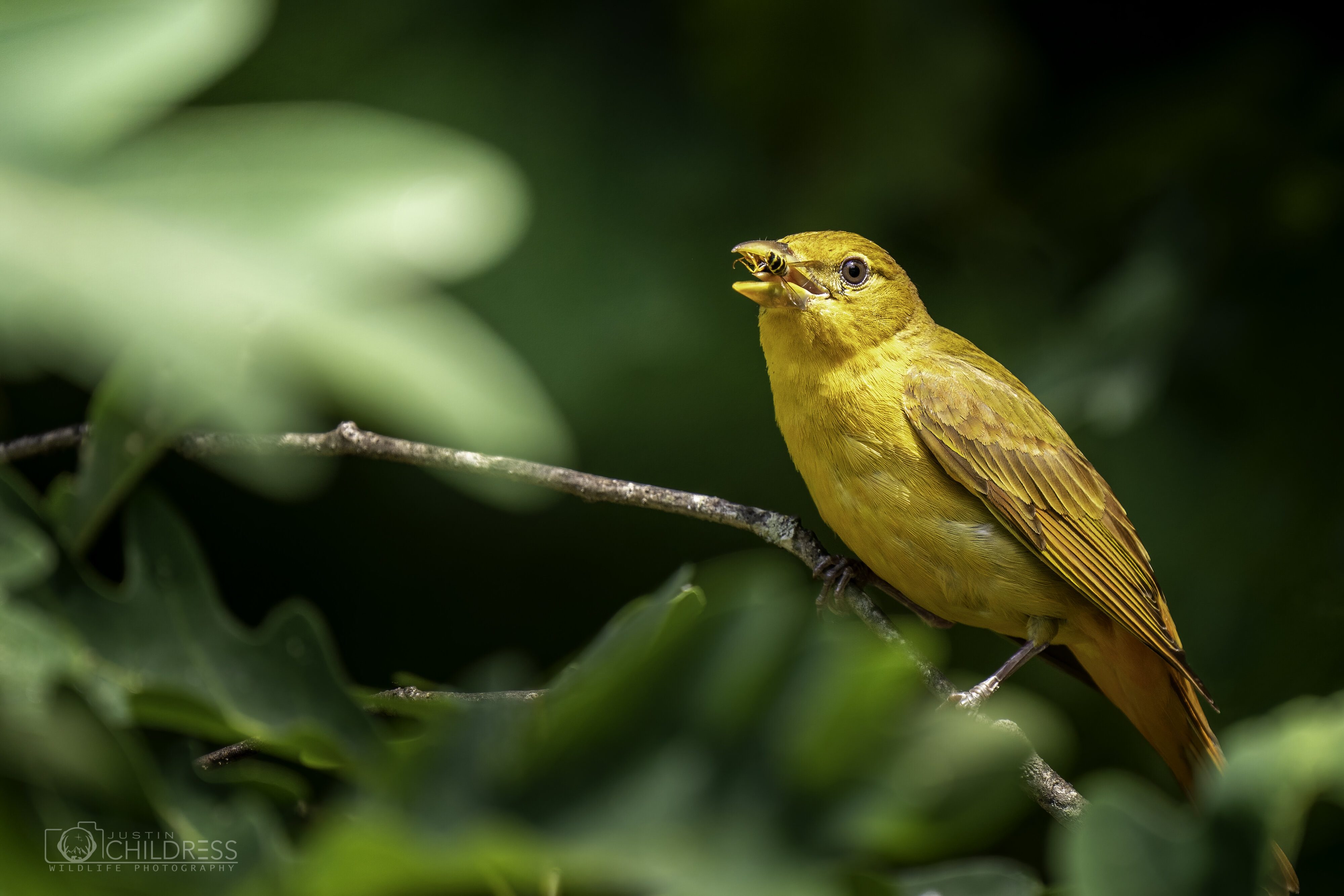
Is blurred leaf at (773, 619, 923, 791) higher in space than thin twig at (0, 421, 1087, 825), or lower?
higher

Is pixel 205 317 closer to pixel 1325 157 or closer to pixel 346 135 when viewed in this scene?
pixel 346 135

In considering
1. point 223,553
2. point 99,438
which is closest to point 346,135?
point 99,438

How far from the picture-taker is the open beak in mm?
2225

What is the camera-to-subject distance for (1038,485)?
2.33 m

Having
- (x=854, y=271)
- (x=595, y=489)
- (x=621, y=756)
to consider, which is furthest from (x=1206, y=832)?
(x=854, y=271)

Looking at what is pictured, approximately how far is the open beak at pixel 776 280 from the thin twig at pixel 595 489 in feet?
1.58

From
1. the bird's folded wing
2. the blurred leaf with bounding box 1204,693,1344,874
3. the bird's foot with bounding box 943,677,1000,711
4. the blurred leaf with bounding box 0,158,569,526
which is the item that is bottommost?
the bird's foot with bounding box 943,677,1000,711

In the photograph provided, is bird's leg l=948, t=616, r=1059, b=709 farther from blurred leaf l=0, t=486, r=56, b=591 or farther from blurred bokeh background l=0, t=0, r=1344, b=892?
blurred leaf l=0, t=486, r=56, b=591

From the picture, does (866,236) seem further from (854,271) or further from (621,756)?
(621,756)

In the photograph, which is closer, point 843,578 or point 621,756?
point 621,756

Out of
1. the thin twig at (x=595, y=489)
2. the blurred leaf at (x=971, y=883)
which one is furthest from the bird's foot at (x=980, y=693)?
the blurred leaf at (x=971, y=883)

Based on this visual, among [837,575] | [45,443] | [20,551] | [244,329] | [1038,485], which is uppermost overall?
[244,329]

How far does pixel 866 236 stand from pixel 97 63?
286cm

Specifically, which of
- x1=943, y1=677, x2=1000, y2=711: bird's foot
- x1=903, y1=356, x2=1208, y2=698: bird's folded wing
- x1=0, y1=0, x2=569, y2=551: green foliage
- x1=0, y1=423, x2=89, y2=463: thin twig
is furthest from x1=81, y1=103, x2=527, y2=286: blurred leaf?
x1=903, y1=356, x2=1208, y2=698: bird's folded wing
